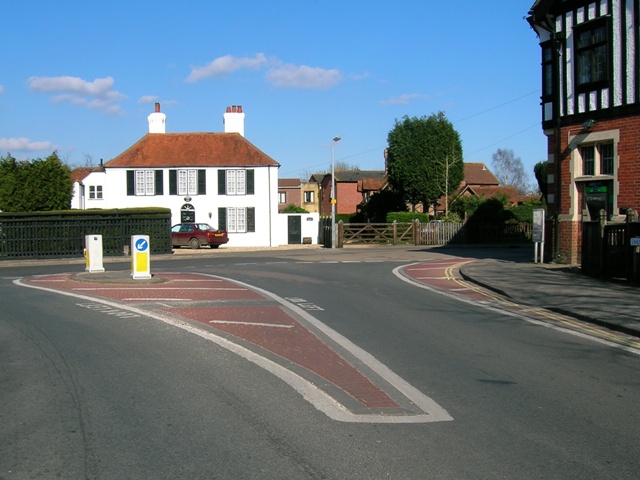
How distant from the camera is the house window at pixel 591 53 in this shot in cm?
2079

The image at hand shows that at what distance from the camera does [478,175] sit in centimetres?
8419

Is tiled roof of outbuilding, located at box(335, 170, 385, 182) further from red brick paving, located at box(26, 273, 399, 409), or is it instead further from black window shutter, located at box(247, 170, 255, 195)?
red brick paving, located at box(26, 273, 399, 409)

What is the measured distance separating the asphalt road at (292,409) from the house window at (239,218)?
1413 inches

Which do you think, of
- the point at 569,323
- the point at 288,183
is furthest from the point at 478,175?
the point at 569,323

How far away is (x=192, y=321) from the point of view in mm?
11562

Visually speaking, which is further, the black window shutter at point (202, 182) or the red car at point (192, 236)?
the black window shutter at point (202, 182)

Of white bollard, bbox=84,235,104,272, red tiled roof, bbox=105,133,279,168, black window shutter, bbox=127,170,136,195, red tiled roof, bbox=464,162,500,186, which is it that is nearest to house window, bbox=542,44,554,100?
white bollard, bbox=84,235,104,272

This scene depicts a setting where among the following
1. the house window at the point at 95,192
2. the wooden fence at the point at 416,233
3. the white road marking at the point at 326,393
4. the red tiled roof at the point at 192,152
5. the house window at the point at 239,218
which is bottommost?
the white road marking at the point at 326,393

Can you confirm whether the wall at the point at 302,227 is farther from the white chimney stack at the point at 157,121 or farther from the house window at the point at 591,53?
the house window at the point at 591,53

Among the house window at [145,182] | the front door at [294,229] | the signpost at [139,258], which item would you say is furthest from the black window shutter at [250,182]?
the signpost at [139,258]

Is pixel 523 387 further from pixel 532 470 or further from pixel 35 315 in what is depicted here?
pixel 35 315

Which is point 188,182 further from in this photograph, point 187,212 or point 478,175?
point 478,175

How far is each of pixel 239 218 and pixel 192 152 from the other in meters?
5.82

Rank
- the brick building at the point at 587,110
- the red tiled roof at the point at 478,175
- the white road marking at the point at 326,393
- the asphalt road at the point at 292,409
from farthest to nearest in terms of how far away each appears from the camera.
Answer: the red tiled roof at the point at 478,175 → the brick building at the point at 587,110 → the white road marking at the point at 326,393 → the asphalt road at the point at 292,409
